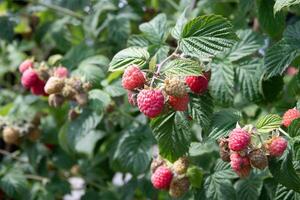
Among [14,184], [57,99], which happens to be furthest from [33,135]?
[57,99]

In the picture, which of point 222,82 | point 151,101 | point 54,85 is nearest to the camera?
point 151,101

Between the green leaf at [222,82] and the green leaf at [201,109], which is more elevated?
the green leaf at [201,109]

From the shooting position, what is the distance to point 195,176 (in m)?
1.38

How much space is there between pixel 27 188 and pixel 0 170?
0.15 m

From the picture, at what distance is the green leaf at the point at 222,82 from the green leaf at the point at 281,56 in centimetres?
14

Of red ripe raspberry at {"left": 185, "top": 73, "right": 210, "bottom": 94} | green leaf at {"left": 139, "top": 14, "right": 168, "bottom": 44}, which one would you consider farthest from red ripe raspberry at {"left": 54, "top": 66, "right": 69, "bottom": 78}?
red ripe raspberry at {"left": 185, "top": 73, "right": 210, "bottom": 94}

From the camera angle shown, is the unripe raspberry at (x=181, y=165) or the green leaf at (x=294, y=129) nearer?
the green leaf at (x=294, y=129)

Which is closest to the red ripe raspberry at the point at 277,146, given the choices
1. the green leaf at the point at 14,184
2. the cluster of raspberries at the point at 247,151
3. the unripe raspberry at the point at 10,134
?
the cluster of raspberries at the point at 247,151

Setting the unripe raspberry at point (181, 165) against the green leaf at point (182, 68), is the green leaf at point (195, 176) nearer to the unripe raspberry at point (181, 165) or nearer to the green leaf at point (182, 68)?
the unripe raspberry at point (181, 165)

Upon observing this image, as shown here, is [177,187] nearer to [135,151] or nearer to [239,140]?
[239,140]

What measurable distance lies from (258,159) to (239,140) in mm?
58

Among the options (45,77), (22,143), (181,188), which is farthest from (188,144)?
(22,143)

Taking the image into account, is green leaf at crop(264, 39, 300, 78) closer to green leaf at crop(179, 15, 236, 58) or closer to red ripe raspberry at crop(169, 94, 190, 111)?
green leaf at crop(179, 15, 236, 58)

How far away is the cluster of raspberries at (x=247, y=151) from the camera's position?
1098 mm
